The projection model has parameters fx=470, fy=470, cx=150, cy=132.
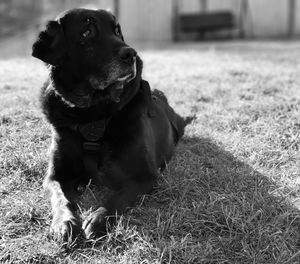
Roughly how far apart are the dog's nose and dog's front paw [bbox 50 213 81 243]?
104cm

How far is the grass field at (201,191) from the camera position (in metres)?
2.20

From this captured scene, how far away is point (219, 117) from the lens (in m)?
4.32

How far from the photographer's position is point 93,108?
2973mm

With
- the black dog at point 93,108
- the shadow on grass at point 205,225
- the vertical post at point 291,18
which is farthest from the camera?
the vertical post at point 291,18

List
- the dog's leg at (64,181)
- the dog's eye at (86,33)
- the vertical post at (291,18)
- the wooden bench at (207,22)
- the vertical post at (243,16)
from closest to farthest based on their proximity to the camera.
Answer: the dog's leg at (64,181)
the dog's eye at (86,33)
the wooden bench at (207,22)
the vertical post at (291,18)
the vertical post at (243,16)

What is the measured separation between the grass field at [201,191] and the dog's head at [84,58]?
572mm

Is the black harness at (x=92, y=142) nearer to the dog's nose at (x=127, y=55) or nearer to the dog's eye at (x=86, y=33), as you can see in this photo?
the dog's nose at (x=127, y=55)

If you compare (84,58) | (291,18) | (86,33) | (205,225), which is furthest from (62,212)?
(291,18)

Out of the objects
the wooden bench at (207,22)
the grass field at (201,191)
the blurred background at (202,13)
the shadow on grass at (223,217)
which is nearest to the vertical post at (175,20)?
the blurred background at (202,13)

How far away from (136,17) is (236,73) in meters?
7.92

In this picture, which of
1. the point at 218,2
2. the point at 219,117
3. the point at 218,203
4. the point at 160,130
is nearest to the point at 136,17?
the point at 218,2

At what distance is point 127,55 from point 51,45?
0.48 m

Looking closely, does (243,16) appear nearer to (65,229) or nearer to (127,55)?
(127,55)

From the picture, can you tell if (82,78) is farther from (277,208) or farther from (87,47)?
(277,208)
